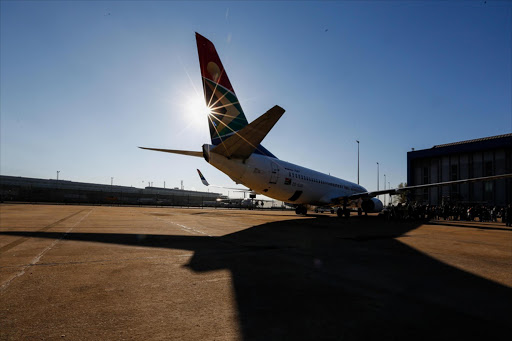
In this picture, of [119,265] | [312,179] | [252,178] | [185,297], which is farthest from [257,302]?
[312,179]

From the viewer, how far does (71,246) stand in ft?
21.8

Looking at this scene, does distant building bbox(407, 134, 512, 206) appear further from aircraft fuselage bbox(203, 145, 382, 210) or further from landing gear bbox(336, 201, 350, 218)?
aircraft fuselage bbox(203, 145, 382, 210)

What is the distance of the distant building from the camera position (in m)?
36.6

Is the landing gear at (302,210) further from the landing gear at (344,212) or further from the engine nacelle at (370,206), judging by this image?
the engine nacelle at (370,206)

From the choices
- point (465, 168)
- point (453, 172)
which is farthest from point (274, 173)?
point (453, 172)

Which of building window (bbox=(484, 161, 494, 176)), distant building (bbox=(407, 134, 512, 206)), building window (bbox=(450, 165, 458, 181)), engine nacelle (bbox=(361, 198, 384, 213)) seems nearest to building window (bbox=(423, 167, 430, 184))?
distant building (bbox=(407, 134, 512, 206))

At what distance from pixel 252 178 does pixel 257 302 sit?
12861 millimetres

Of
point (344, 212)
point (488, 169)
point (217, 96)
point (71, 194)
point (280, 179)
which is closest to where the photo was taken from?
point (217, 96)

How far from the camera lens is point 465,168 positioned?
40031mm

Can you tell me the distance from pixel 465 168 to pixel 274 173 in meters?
37.1

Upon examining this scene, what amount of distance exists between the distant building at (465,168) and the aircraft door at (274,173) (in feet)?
105

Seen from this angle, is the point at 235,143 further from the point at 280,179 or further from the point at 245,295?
the point at 245,295

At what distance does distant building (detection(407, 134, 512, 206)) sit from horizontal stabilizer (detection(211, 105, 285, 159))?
36181 millimetres

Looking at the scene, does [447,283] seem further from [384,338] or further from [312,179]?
[312,179]
